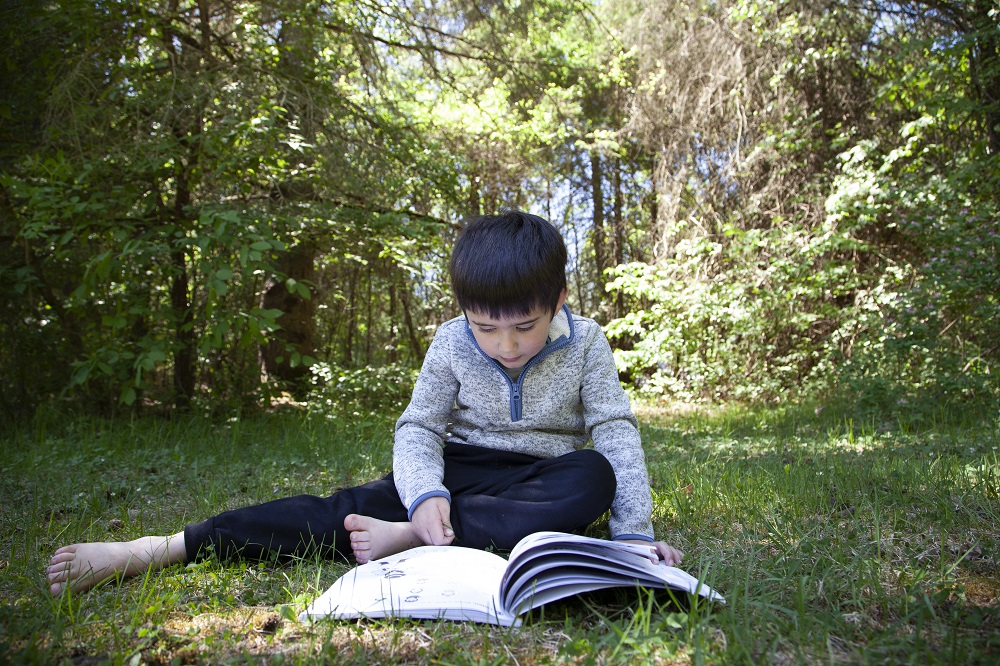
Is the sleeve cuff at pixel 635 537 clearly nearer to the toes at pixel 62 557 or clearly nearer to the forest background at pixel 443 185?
the toes at pixel 62 557

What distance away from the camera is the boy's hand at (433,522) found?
1.80m

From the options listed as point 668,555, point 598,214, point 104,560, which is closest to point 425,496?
point 668,555

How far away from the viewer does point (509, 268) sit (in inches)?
72.2

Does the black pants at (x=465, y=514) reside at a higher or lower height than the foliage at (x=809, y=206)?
lower

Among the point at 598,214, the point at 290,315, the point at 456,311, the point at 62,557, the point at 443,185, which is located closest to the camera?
the point at 62,557

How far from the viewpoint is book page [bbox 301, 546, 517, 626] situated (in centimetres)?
135

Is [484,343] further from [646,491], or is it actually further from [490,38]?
[490,38]

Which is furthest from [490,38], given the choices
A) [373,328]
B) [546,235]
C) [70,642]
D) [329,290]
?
[373,328]

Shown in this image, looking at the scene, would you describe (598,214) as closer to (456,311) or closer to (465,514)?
(456,311)

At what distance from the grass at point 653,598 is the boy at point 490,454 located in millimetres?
90

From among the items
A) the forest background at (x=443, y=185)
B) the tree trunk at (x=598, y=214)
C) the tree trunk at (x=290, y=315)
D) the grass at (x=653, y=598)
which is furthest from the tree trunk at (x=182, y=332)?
the tree trunk at (x=598, y=214)

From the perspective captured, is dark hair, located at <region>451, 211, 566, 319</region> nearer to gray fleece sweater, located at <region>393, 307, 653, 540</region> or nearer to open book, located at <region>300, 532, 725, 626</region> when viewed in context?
gray fleece sweater, located at <region>393, 307, 653, 540</region>

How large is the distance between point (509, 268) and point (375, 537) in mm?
805

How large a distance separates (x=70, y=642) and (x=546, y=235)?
1471 millimetres
